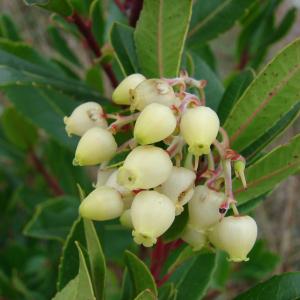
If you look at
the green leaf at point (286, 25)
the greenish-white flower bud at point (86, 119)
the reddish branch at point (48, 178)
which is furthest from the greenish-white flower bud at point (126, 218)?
the reddish branch at point (48, 178)

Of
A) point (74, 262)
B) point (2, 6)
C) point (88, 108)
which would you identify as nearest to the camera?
point (88, 108)

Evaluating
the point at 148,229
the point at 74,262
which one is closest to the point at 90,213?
the point at 148,229

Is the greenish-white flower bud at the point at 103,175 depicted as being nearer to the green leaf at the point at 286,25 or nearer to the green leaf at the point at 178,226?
the green leaf at the point at 178,226

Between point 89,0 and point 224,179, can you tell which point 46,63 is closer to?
point 89,0

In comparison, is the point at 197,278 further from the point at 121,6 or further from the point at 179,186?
the point at 121,6

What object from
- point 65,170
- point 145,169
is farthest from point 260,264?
point 145,169

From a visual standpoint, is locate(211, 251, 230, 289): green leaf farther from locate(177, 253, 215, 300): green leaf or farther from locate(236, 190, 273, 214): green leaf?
locate(236, 190, 273, 214): green leaf
